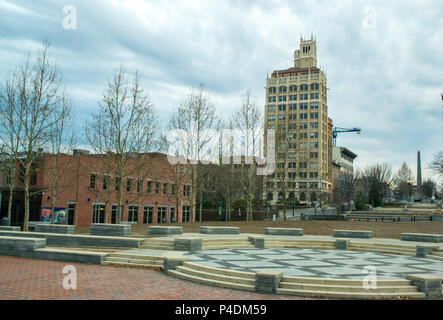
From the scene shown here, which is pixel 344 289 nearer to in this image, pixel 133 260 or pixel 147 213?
pixel 133 260

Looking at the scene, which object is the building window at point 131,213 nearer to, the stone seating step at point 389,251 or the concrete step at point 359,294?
the stone seating step at point 389,251

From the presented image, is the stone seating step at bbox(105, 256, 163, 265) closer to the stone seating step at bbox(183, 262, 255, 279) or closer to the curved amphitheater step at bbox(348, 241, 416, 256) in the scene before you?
the stone seating step at bbox(183, 262, 255, 279)

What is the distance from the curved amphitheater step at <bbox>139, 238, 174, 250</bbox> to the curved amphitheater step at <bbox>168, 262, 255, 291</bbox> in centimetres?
484

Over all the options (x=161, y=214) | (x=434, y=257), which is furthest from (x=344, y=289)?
(x=161, y=214)

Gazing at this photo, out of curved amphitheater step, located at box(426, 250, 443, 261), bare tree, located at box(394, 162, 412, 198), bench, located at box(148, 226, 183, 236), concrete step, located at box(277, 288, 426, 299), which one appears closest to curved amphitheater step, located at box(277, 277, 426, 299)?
concrete step, located at box(277, 288, 426, 299)

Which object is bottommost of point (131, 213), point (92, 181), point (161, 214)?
point (161, 214)

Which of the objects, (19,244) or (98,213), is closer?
(19,244)

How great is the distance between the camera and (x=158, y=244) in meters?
16.8

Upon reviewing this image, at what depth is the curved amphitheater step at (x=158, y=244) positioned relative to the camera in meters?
16.6

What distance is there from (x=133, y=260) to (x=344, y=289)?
26.0 ft

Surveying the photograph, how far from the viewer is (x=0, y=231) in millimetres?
20109

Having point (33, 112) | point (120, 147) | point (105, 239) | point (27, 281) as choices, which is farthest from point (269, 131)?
point (27, 281)
